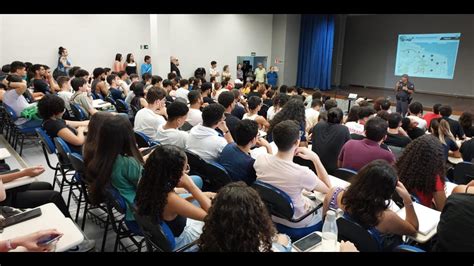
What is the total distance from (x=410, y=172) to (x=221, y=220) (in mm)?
1750

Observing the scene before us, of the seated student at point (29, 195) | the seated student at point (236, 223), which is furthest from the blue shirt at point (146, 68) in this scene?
the seated student at point (236, 223)

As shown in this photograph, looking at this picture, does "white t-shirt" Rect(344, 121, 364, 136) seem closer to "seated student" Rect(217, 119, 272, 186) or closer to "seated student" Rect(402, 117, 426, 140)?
"seated student" Rect(402, 117, 426, 140)

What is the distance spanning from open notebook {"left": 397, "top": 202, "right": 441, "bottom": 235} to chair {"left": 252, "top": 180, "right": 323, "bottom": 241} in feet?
2.08

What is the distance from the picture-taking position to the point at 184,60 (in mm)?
11570

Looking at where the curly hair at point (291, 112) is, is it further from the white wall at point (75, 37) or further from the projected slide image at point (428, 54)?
the projected slide image at point (428, 54)

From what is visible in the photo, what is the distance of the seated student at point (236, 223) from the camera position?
4.59 ft

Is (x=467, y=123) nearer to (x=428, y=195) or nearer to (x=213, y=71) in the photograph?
(x=428, y=195)

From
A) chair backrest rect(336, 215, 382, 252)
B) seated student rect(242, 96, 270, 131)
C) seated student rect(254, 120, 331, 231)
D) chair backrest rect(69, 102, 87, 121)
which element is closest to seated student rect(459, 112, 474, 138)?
seated student rect(242, 96, 270, 131)

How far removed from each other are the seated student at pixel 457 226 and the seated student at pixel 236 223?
0.96 m

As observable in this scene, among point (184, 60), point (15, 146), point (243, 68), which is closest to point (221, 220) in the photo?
point (15, 146)

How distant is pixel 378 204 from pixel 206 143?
1685mm

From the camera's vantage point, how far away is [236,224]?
4.58 feet

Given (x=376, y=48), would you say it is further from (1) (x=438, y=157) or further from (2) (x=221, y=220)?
(2) (x=221, y=220)

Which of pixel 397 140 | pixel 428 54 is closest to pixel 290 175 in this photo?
pixel 397 140
